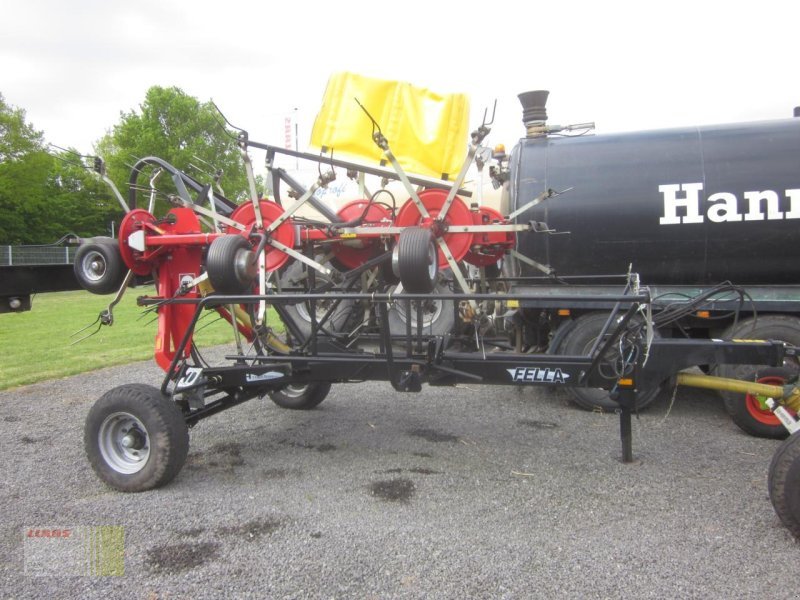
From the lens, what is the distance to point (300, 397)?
6094 millimetres

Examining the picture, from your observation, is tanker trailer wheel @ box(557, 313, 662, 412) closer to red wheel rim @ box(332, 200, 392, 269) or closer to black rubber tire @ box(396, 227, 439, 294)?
red wheel rim @ box(332, 200, 392, 269)

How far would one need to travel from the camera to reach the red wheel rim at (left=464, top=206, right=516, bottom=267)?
5066 mm

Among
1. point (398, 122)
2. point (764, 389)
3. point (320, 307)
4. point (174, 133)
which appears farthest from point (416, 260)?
point (174, 133)

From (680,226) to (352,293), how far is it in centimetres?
→ 306

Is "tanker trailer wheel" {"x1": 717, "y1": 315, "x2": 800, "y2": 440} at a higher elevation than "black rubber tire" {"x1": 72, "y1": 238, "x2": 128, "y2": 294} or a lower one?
lower

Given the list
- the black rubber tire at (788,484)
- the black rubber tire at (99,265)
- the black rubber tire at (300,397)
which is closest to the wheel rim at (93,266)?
the black rubber tire at (99,265)

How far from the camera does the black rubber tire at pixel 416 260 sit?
3855 millimetres

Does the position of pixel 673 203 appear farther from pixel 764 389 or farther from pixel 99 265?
pixel 99 265

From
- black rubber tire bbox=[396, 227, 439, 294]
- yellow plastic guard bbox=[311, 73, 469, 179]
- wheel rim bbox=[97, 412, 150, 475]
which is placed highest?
yellow plastic guard bbox=[311, 73, 469, 179]

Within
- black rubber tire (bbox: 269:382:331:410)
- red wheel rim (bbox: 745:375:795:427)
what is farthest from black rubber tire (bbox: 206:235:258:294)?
red wheel rim (bbox: 745:375:795:427)

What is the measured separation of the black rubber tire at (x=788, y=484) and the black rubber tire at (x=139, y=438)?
3.58 meters

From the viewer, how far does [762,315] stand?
17.8 feet

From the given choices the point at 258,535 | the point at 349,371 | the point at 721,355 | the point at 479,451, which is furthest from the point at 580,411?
the point at 258,535

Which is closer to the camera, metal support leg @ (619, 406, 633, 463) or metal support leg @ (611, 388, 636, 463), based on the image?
metal support leg @ (611, 388, 636, 463)
